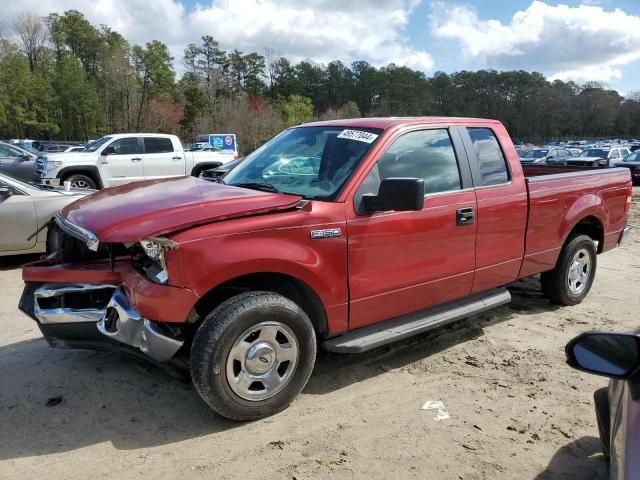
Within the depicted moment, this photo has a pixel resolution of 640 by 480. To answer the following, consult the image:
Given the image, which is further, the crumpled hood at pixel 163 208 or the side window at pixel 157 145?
the side window at pixel 157 145

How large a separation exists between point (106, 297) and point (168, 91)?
256ft

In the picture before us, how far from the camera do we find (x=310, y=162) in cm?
401

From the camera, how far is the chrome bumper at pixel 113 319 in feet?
9.80

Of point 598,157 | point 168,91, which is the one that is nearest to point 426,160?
point 598,157

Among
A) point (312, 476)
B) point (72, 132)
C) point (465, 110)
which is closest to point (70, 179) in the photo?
point (312, 476)

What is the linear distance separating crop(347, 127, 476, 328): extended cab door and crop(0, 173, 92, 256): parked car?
490 centimetres

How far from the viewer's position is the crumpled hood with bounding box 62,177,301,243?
300 cm

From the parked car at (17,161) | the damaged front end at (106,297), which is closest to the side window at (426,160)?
the damaged front end at (106,297)

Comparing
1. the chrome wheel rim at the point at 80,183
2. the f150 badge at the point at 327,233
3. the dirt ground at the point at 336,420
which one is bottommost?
the dirt ground at the point at 336,420

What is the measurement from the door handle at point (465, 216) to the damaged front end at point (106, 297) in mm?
2201

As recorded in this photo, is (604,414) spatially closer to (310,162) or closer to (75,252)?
(310,162)

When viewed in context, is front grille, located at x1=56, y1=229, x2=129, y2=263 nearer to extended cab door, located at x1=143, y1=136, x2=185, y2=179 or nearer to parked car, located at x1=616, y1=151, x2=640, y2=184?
extended cab door, located at x1=143, y1=136, x2=185, y2=179

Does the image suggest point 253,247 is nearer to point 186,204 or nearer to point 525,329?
point 186,204

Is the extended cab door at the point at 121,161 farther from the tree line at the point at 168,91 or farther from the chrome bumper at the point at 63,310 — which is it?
the tree line at the point at 168,91
